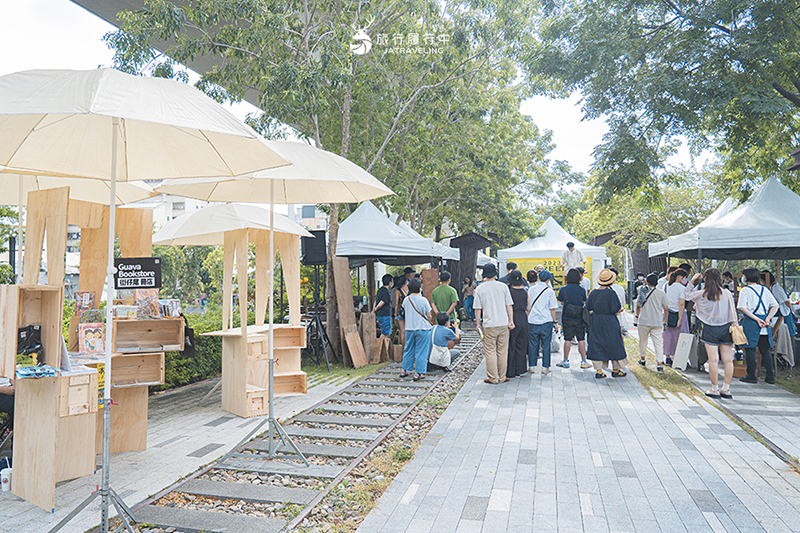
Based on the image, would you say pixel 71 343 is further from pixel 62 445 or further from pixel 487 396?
pixel 487 396

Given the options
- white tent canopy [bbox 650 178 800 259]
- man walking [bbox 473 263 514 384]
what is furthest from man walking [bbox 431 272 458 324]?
white tent canopy [bbox 650 178 800 259]

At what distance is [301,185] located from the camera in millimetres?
5605

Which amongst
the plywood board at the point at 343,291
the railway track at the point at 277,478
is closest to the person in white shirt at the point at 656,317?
the railway track at the point at 277,478

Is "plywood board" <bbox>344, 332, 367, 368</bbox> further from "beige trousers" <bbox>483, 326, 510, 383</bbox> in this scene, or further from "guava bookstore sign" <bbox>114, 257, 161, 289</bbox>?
"guava bookstore sign" <bbox>114, 257, 161, 289</bbox>

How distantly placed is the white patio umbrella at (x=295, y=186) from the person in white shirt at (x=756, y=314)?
5.98m

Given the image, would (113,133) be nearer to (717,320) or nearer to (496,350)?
(496,350)

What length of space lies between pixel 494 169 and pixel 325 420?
43.5ft

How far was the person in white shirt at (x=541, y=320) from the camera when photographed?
907 cm

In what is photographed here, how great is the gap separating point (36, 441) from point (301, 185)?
10.4 feet

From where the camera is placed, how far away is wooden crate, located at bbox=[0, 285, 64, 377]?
3.57 meters

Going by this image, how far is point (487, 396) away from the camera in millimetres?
7531

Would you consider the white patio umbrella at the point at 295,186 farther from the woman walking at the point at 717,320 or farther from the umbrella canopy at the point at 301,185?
A: the woman walking at the point at 717,320

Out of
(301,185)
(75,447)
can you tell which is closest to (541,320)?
(301,185)

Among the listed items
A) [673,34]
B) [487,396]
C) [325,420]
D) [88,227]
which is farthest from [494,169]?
[88,227]
